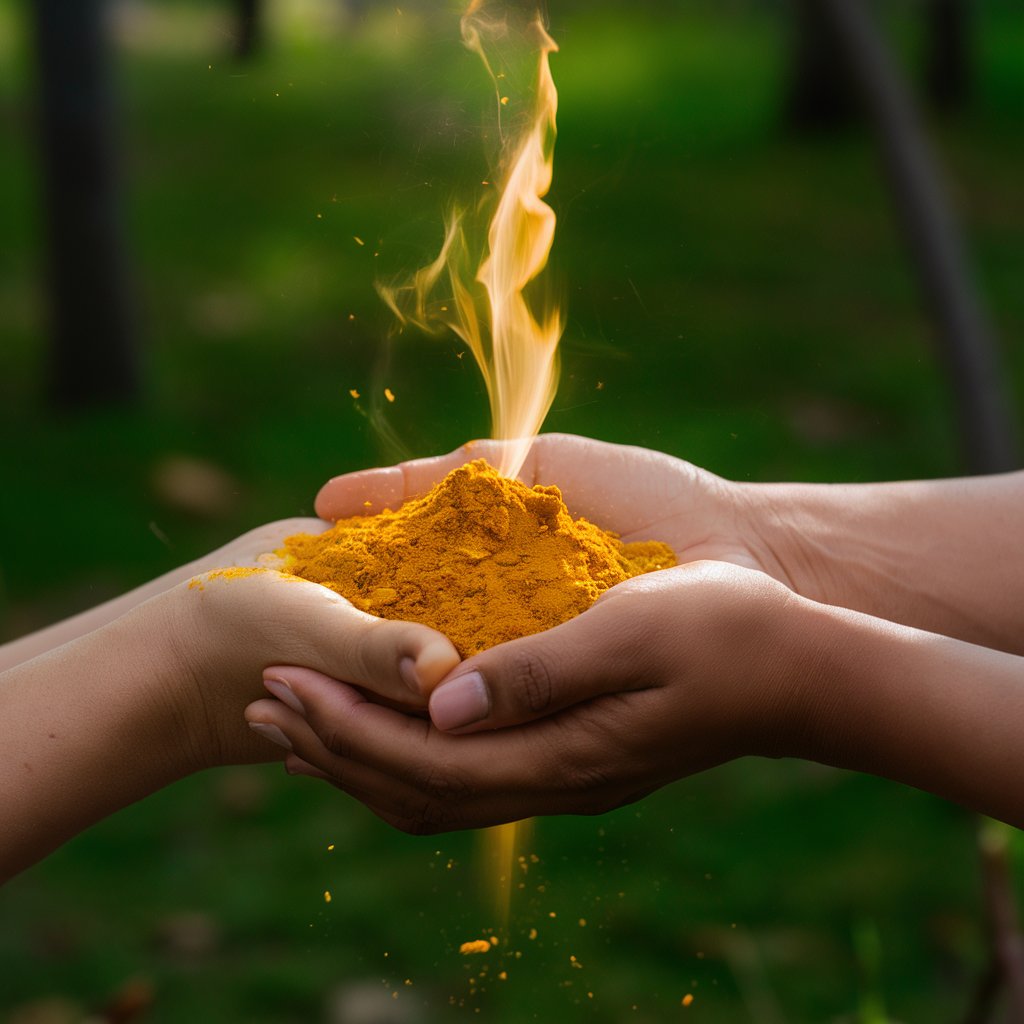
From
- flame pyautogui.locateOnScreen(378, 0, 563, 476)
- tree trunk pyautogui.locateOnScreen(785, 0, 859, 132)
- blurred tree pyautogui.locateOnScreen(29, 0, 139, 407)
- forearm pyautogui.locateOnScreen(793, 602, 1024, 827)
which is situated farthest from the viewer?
tree trunk pyautogui.locateOnScreen(785, 0, 859, 132)

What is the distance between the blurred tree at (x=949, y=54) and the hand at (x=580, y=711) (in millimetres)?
8009

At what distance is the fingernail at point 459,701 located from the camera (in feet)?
4.29

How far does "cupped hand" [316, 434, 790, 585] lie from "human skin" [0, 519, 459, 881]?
27 centimetres

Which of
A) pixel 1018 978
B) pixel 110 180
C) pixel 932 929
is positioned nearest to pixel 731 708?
pixel 1018 978

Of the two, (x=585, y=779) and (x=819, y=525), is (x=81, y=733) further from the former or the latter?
(x=819, y=525)

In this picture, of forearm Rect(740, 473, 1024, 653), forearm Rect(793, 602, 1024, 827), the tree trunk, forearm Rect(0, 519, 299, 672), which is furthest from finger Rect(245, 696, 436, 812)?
the tree trunk

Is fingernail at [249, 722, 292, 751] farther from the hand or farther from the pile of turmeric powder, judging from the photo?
the pile of turmeric powder

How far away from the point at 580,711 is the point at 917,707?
1.22ft

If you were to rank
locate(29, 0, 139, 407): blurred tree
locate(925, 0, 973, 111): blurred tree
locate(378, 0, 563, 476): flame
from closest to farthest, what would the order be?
locate(378, 0, 563, 476): flame
locate(29, 0, 139, 407): blurred tree
locate(925, 0, 973, 111): blurred tree

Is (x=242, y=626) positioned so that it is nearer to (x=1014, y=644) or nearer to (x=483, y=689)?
(x=483, y=689)

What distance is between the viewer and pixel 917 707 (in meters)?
1.44

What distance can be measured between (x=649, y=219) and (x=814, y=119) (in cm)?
567

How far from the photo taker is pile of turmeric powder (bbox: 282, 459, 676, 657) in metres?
1.47

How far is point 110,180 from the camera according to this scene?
4723mm
